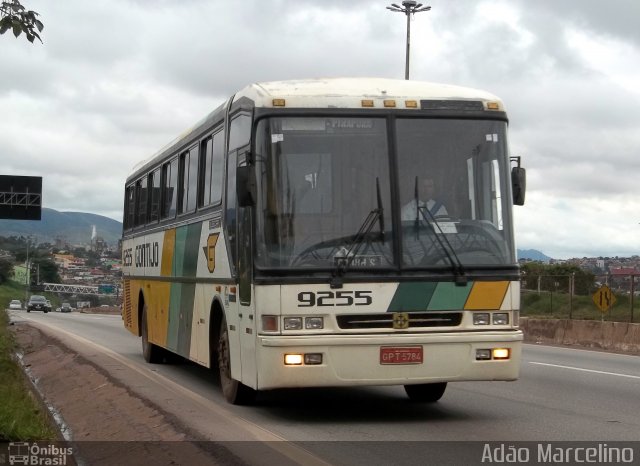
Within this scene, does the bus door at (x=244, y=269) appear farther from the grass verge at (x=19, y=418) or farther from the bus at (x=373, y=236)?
the grass verge at (x=19, y=418)

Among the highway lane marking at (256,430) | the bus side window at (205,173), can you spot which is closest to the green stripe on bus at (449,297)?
the highway lane marking at (256,430)

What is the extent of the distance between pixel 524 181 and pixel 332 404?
337 cm

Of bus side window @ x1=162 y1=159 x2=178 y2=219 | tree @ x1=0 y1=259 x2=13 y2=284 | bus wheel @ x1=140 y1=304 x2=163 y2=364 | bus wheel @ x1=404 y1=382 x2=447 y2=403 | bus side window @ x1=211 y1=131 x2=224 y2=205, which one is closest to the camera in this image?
bus wheel @ x1=404 y1=382 x2=447 y2=403

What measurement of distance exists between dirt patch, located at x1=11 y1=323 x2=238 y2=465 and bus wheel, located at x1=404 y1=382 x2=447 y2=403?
9.64 feet

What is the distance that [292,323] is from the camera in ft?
33.2

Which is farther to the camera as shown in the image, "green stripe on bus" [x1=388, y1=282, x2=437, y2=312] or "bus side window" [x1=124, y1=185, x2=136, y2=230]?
"bus side window" [x1=124, y1=185, x2=136, y2=230]

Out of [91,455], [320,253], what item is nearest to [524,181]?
[320,253]

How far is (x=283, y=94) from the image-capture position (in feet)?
34.8

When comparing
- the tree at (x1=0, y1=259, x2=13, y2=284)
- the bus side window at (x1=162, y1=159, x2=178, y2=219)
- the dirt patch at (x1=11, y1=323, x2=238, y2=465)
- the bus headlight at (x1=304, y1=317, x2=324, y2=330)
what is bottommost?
the dirt patch at (x1=11, y1=323, x2=238, y2=465)

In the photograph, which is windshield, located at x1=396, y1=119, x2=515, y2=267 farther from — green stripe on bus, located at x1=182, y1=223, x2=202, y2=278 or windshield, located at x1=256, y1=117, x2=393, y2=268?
green stripe on bus, located at x1=182, y1=223, x2=202, y2=278

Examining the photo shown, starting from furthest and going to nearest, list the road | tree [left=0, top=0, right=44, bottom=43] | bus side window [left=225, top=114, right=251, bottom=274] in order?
bus side window [left=225, top=114, right=251, bottom=274]
the road
tree [left=0, top=0, right=44, bottom=43]

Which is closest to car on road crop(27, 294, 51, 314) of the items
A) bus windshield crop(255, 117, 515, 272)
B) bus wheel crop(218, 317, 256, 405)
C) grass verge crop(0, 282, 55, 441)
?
grass verge crop(0, 282, 55, 441)

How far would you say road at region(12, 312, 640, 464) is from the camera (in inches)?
379

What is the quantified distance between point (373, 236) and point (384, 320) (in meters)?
0.80
